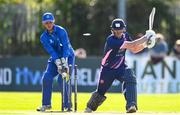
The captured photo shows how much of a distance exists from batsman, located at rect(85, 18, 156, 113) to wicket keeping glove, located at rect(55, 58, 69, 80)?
0.75m

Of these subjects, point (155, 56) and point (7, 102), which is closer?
point (7, 102)

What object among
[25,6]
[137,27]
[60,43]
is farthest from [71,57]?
[137,27]

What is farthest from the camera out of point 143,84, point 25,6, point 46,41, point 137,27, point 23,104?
point 137,27

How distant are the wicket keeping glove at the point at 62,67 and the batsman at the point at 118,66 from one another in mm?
750

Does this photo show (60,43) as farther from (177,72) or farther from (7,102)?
(177,72)

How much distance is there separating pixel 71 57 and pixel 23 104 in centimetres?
392

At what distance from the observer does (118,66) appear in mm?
17734

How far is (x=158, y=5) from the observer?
48.3 metres

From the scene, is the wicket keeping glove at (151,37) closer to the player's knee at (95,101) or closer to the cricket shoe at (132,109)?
the cricket shoe at (132,109)

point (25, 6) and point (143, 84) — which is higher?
point (25, 6)

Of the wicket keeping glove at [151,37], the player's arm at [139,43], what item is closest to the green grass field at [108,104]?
the player's arm at [139,43]

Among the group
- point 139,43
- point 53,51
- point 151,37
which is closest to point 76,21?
point 53,51

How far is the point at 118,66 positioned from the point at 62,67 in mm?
1189

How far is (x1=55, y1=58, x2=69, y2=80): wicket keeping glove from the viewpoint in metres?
17.8
